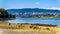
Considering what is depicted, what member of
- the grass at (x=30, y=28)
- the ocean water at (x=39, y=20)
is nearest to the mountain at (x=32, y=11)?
the ocean water at (x=39, y=20)

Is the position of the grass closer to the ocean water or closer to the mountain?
the ocean water

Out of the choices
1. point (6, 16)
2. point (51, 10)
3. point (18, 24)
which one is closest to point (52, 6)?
point (51, 10)

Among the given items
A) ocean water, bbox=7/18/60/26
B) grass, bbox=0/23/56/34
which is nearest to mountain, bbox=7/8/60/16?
ocean water, bbox=7/18/60/26

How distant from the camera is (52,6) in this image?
2104 mm

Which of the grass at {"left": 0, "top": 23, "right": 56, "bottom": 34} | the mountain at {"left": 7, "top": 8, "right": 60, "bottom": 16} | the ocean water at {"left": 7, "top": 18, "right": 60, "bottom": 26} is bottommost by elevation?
the grass at {"left": 0, "top": 23, "right": 56, "bottom": 34}

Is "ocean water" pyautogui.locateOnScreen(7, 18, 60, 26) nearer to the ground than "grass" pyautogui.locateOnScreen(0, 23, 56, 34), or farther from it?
farther from it

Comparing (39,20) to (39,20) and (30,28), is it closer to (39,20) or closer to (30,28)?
(39,20)

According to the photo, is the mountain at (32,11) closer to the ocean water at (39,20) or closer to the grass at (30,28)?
the ocean water at (39,20)

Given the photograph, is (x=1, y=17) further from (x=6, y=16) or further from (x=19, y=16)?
(x=19, y=16)

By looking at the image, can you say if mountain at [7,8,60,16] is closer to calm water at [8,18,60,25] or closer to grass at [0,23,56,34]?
calm water at [8,18,60,25]

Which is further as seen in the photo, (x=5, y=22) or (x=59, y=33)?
(x=5, y=22)

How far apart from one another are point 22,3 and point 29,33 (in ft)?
1.55

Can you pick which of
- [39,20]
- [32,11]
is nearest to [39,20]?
[39,20]

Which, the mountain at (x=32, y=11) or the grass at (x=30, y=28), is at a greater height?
the mountain at (x=32, y=11)
